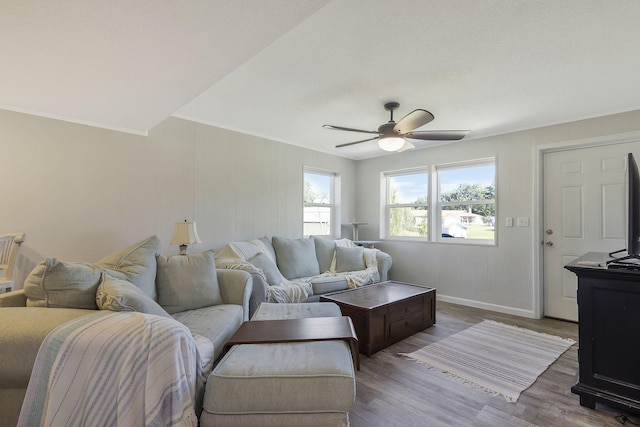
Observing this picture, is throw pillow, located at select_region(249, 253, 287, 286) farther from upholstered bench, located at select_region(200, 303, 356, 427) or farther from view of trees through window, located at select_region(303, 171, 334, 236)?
upholstered bench, located at select_region(200, 303, 356, 427)

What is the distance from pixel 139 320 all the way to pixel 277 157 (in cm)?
340

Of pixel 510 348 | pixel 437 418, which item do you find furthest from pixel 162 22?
pixel 510 348

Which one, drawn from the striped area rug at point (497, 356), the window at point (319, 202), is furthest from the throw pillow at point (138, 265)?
the window at point (319, 202)

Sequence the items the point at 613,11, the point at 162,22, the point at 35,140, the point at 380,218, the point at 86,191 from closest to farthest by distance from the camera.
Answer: the point at 162,22, the point at 613,11, the point at 35,140, the point at 86,191, the point at 380,218

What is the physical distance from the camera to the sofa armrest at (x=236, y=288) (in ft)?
8.31

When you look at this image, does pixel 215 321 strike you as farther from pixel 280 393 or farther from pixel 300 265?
pixel 300 265

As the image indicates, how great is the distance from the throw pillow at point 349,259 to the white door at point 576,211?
2.24m

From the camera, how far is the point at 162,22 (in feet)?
4.85

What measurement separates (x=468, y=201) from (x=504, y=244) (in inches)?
29.5

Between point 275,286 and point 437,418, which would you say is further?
point 275,286

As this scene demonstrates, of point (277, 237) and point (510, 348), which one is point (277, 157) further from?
point (510, 348)

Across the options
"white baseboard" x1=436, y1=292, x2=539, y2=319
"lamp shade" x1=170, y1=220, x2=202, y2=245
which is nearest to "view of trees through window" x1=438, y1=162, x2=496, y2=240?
"white baseboard" x1=436, y1=292, x2=539, y2=319

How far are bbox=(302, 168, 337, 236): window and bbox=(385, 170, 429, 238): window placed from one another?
981 mm

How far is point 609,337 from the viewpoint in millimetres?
1801
